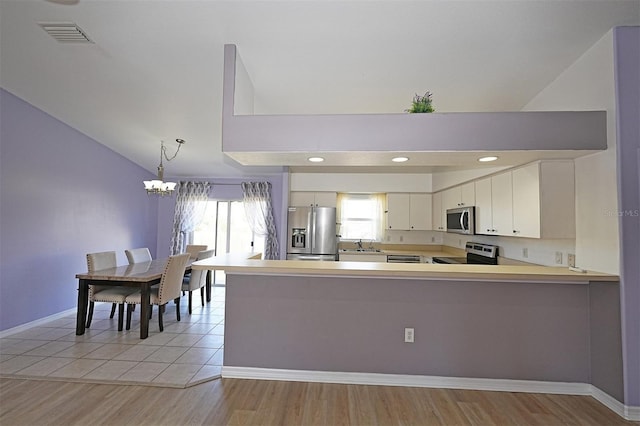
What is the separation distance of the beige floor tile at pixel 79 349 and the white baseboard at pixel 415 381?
5.26 feet

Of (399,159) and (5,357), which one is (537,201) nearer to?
(399,159)

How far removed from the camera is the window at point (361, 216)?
5.63 metres

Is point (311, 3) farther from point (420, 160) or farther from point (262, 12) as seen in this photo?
point (420, 160)

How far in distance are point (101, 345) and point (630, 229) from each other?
4.74m

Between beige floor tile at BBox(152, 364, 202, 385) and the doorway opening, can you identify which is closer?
beige floor tile at BBox(152, 364, 202, 385)

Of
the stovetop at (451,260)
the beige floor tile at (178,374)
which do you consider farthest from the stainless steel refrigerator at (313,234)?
the beige floor tile at (178,374)

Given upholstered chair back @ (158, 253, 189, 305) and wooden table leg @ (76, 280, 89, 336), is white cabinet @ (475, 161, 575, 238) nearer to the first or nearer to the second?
upholstered chair back @ (158, 253, 189, 305)

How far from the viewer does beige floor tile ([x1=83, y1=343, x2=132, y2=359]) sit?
2.96 meters

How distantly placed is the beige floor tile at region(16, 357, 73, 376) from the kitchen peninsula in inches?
→ 61.4

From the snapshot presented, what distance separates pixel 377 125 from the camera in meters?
2.35

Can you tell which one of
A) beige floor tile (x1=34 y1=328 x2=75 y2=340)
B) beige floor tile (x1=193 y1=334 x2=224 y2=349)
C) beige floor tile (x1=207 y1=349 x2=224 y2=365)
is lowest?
beige floor tile (x1=34 y1=328 x2=75 y2=340)

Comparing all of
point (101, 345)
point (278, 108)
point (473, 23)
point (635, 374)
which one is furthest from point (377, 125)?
point (101, 345)

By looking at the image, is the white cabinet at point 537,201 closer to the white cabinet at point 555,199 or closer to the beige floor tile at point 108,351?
the white cabinet at point 555,199

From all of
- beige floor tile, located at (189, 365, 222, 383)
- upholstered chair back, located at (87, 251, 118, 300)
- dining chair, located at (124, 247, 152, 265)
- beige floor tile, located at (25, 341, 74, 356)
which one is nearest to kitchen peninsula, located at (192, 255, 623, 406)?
beige floor tile, located at (189, 365, 222, 383)
